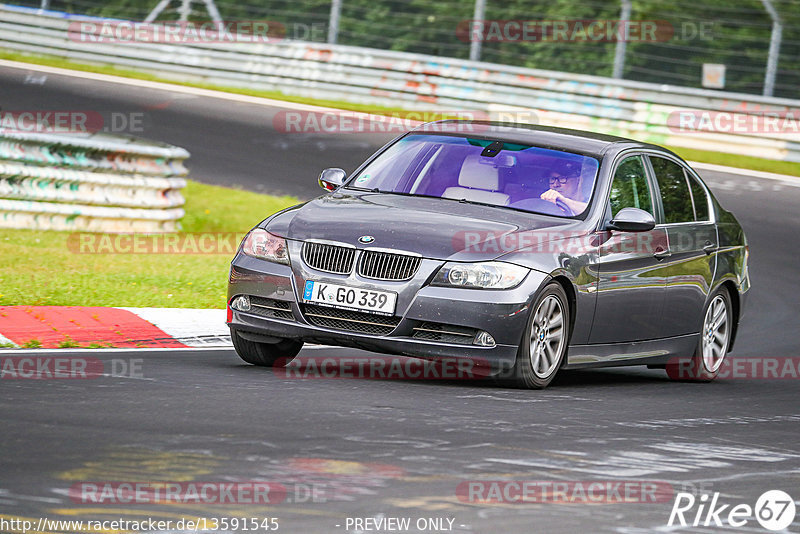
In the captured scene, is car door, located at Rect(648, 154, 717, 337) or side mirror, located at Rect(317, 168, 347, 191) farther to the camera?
car door, located at Rect(648, 154, 717, 337)

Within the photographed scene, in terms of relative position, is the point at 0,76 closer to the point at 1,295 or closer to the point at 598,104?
the point at 598,104

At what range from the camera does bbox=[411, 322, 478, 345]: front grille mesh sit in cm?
811

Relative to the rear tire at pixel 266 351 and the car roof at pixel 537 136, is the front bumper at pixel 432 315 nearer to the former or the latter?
the rear tire at pixel 266 351

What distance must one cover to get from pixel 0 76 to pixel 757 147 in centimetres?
1269

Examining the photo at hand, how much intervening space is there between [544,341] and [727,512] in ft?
9.65

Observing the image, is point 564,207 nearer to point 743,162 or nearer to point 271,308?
point 271,308

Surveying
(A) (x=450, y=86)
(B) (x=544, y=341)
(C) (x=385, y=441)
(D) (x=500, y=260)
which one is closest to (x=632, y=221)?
(B) (x=544, y=341)

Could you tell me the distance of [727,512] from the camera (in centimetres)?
562

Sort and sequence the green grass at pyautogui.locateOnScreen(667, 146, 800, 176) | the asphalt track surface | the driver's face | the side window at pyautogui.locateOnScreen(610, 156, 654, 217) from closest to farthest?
1. the asphalt track surface
2. the driver's face
3. the side window at pyautogui.locateOnScreen(610, 156, 654, 217)
4. the green grass at pyautogui.locateOnScreen(667, 146, 800, 176)

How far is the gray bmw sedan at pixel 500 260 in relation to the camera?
8117mm

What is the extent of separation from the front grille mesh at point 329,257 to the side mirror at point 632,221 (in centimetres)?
184

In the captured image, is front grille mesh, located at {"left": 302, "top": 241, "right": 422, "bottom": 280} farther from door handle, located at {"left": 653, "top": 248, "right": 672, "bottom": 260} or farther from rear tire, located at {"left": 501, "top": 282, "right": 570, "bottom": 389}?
door handle, located at {"left": 653, "top": 248, "right": 672, "bottom": 260}

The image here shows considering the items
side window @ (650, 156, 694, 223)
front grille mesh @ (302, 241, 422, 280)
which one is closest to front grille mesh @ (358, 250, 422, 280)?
front grille mesh @ (302, 241, 422, 280)

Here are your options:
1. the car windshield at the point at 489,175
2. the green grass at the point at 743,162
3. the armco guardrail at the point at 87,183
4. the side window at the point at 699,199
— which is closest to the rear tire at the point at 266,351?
the car windshield at the point at 489,175
